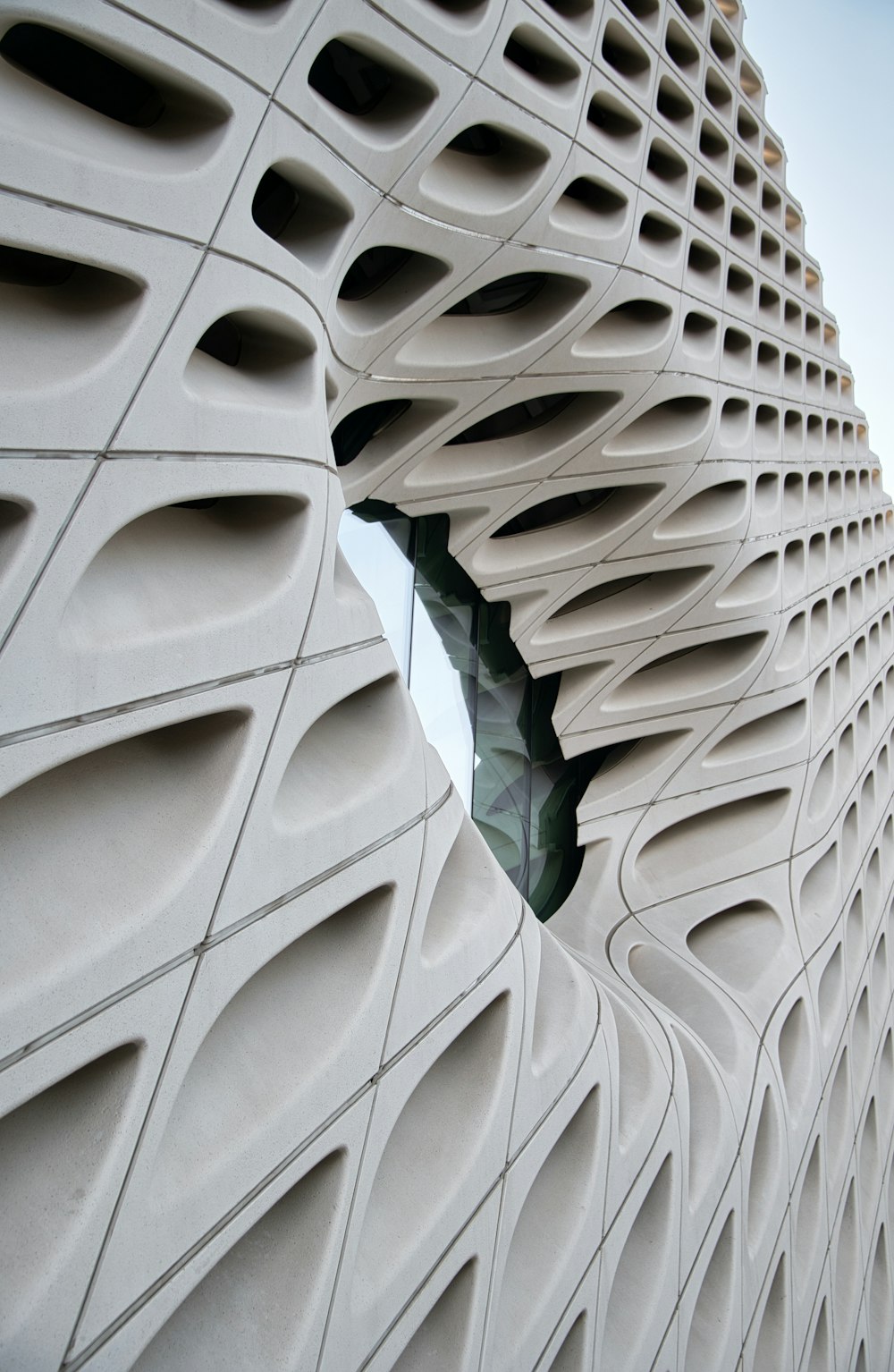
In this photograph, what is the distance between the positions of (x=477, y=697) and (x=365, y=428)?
4054mm

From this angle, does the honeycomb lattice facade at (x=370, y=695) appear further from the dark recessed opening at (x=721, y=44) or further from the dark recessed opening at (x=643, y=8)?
the dark recessed opening at (x=721, y=44)

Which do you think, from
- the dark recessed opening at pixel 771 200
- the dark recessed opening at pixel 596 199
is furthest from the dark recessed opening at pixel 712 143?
the dark recessed opening at pixel 596 199

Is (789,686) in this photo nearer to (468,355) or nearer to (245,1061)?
(468,355)

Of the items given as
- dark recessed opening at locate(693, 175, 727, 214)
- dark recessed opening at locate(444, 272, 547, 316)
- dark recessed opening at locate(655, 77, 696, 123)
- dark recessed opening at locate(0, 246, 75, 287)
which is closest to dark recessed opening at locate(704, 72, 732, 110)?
dark recessed opening at locate(655, 77, 696, 123)

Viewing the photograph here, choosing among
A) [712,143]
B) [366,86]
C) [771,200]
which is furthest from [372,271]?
[771,200]

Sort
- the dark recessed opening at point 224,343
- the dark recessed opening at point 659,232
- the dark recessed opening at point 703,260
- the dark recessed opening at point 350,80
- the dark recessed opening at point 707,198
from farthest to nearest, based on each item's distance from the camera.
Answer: the dark recessed opening at point 707,198 → the dark recessed opening at point 703,260 → the dark recessed opening at point 659,232 → the dark recessed opening at point 350,80 → the dark recessed opening at point 224,343

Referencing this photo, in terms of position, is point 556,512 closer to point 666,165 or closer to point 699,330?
point 699,330

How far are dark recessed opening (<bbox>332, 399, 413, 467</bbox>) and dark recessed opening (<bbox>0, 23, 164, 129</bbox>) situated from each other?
4.70 m

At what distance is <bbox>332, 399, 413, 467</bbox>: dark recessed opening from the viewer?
10602 mm

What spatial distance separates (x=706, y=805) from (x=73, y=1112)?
450 inches

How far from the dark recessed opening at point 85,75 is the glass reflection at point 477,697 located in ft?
17.3

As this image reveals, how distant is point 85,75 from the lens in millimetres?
5906

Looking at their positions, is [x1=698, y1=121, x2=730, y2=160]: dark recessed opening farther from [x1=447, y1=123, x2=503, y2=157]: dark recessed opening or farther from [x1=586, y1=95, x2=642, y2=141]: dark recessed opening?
[x1=447, y1=123, x2=503, y2=157]: dark recessed opening

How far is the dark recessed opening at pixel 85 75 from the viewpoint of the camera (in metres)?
5.73
